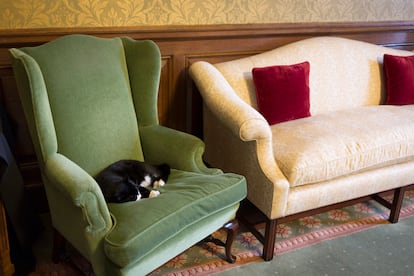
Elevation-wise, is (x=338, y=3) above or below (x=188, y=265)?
above

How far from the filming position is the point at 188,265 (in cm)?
197

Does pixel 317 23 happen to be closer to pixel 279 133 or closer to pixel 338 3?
pixel 338 3

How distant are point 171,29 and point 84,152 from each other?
0.87 metres

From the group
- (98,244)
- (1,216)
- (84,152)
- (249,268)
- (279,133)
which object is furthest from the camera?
(279,133)

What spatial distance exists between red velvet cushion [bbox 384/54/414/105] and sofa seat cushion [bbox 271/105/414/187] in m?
0.27

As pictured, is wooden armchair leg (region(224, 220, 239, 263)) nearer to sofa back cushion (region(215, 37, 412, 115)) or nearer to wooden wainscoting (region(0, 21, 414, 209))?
sofa back cushion (region(215, 37, 412, 115))

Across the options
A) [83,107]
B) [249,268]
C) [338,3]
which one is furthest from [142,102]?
[338,3]

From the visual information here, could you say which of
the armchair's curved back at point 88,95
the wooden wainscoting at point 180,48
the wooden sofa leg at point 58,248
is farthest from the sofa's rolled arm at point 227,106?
the wooden sofa leg at point 58,248

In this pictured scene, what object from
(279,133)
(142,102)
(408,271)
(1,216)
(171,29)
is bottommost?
(408,271)

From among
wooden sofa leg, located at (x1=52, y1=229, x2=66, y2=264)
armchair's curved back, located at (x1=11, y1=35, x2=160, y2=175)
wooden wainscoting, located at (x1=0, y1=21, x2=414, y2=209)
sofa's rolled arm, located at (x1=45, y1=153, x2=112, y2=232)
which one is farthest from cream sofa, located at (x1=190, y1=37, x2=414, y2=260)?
wooden sofa leg, located at (x1=52, y1=229, x2=66, y2=264)

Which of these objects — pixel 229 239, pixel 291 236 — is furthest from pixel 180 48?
pixel 291 236

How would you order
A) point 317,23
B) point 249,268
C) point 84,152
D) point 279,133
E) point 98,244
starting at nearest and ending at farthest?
point 98,244
point 84,152
point 249,268
point 279,133
point 317,23

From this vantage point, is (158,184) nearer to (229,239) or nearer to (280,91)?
(229,239)

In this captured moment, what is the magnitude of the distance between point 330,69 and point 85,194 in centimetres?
181
